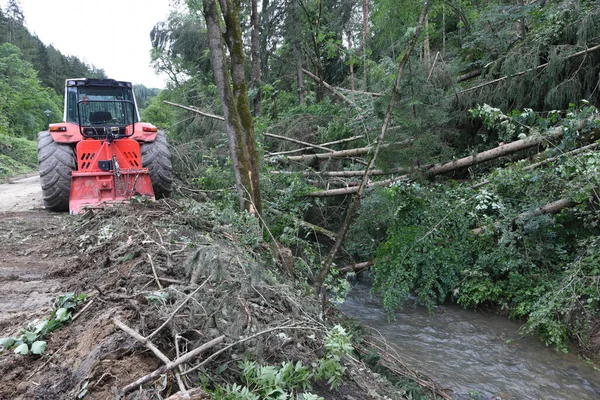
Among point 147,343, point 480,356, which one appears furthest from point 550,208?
point 147,343

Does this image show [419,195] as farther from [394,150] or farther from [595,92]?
[595,92]

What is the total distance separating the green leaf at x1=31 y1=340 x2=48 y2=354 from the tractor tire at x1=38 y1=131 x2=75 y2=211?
17.1 ft

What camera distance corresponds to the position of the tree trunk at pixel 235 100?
5.64m

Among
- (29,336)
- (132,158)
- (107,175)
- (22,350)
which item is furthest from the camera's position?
(132,158)

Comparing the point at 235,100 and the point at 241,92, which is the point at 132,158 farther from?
the point at 241,92

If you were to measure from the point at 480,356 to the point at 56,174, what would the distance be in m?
7.05

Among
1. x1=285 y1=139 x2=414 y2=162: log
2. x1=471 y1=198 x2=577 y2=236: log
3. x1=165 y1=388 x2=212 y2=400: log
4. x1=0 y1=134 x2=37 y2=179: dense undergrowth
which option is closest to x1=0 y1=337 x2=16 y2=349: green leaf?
x1=165 y1=388 x2=212 y2=400: log

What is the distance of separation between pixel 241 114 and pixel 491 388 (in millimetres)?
4727

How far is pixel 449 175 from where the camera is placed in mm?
8344

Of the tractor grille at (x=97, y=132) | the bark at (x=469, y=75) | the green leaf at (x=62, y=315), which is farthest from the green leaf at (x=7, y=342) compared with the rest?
the bark at (x=469, y=75)

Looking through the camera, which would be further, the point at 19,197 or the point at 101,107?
the point at 19,197

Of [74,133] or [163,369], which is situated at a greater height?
[74,133]

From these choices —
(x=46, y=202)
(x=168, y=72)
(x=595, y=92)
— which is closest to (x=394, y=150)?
(x=595, y=92)

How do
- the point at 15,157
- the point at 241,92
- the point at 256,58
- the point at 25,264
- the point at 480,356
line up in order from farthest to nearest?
the point at 15,157, the point at 256,58, the point at 241,92, the point at 480,356, the point at 25,264
